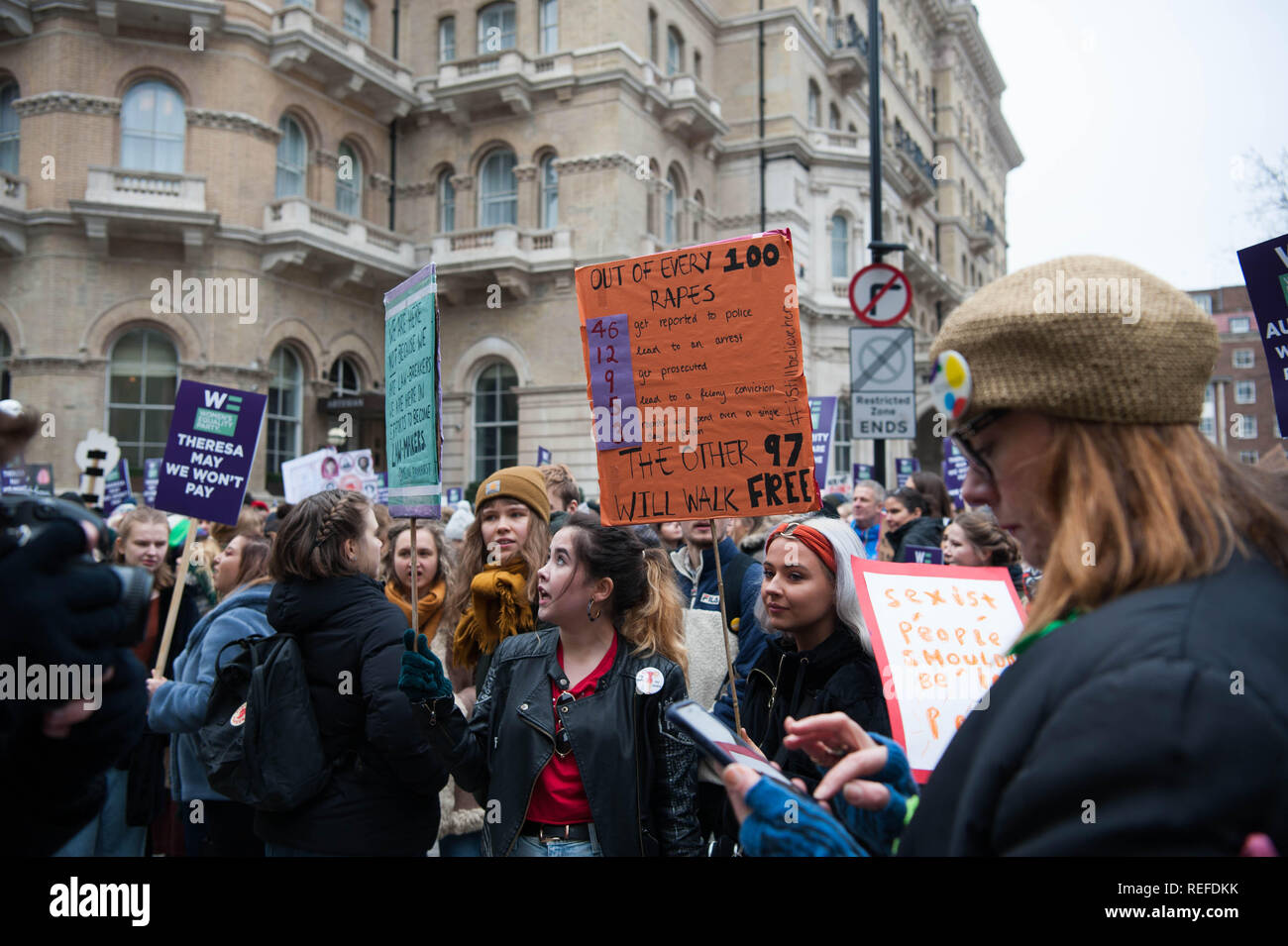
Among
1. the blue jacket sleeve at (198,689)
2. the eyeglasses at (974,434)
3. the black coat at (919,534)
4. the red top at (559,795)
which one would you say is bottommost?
the red top at (559,795)

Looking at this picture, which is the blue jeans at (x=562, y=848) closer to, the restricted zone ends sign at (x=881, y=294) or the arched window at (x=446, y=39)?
the restricted zone ends sign at (x=881, y=294)

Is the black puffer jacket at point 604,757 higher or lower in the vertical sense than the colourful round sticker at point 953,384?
lower

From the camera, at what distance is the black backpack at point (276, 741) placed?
3283 mm

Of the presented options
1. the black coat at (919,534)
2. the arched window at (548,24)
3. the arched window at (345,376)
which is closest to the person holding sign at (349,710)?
the black coat at (919,534)

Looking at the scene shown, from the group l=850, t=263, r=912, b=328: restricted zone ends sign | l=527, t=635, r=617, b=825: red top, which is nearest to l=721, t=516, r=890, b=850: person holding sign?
l=527, t=635, r=617, b=825: red top

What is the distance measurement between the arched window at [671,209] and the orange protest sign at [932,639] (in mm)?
22903

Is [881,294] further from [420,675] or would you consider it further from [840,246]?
[840,246]

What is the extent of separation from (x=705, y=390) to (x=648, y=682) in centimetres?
103

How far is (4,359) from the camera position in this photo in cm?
1914

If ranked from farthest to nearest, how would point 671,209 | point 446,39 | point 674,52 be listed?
point 674,52 → point 671,209 → point 446,39

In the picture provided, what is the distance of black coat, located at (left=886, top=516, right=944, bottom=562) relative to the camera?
23.7 ft

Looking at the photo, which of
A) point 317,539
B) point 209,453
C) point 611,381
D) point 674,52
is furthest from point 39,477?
point 674,52

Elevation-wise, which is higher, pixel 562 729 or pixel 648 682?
pixel 648 682

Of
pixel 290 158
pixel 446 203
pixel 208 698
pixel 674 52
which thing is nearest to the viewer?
pixel 208 698
